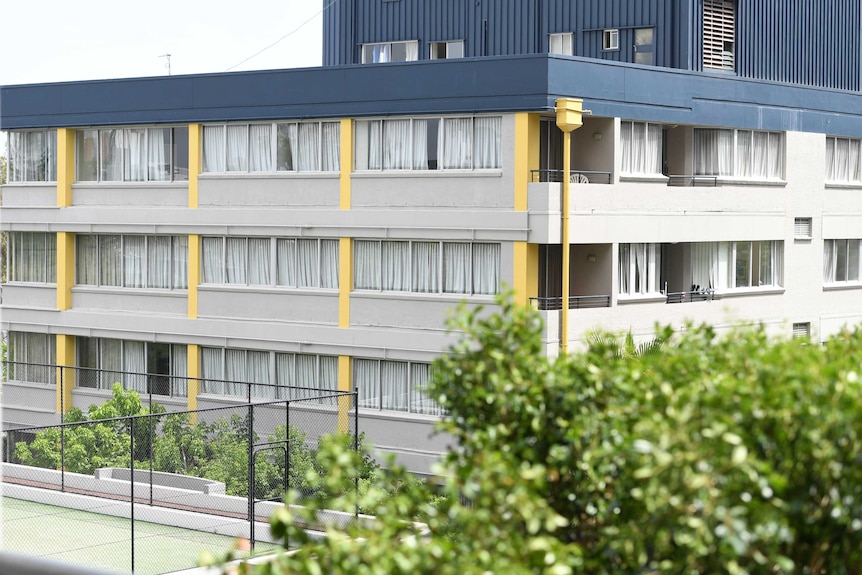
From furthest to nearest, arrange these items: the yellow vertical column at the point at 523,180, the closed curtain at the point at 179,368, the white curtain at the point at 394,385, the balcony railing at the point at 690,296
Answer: the closed curtain at the point at 179,368, the balcony railing at the point at 690,296, the white curtain at the point at 394,385, the yellow vertical column at the point at 523,180

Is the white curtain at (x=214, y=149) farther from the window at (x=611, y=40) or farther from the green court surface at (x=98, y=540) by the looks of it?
the green court surface at (x=98, y=540)

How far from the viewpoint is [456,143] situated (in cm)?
3166

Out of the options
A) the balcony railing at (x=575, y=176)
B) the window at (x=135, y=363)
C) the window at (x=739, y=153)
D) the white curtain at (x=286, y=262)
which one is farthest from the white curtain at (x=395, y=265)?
the window at (x=739, y=153)

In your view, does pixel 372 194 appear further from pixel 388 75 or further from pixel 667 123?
pixel 667 123

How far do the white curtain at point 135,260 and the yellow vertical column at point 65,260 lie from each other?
213 cm

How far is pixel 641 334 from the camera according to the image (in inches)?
1282

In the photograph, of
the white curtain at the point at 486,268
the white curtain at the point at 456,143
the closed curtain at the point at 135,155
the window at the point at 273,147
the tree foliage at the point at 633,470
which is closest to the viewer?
the tree foliage at the point at 633,470

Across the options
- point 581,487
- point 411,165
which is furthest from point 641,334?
point 581,487

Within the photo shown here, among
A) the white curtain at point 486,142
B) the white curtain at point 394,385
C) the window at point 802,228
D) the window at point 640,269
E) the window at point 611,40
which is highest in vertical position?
the window at point 611,40

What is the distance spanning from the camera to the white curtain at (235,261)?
35281 millimetres

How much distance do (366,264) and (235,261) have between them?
4.18 metres

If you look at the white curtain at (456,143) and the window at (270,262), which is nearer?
the white curtain at (456,143)

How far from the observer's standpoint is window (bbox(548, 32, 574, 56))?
40031 mm

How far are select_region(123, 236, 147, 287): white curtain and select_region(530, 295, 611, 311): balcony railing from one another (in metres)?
12.1
